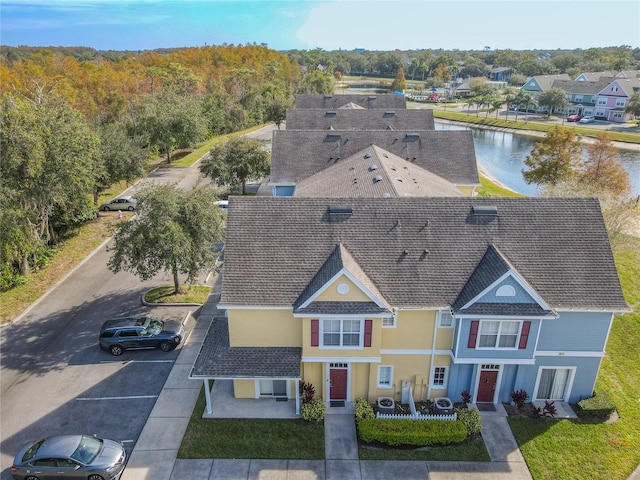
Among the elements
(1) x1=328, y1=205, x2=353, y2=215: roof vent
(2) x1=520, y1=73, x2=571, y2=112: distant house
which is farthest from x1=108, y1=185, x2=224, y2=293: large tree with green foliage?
(2) x1=520, y1=73, x2=571, y2=112: distant house

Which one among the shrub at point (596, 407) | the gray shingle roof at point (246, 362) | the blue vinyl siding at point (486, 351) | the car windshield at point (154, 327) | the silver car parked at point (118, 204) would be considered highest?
the blue vinyl siding at point (486, 351)

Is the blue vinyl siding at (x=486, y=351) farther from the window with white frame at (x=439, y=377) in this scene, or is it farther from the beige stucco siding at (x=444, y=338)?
the window with white frame at (x=439, y=377)

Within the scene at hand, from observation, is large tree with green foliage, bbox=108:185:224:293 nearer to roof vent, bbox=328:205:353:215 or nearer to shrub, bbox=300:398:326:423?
roof vent, bbox=328:205:353:215

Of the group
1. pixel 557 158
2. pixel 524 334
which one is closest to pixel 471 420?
pixel 524 334

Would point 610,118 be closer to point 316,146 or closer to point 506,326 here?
point 316,146

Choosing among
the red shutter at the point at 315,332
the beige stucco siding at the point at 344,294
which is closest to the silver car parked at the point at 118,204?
the red shutter at the point at 315,332
